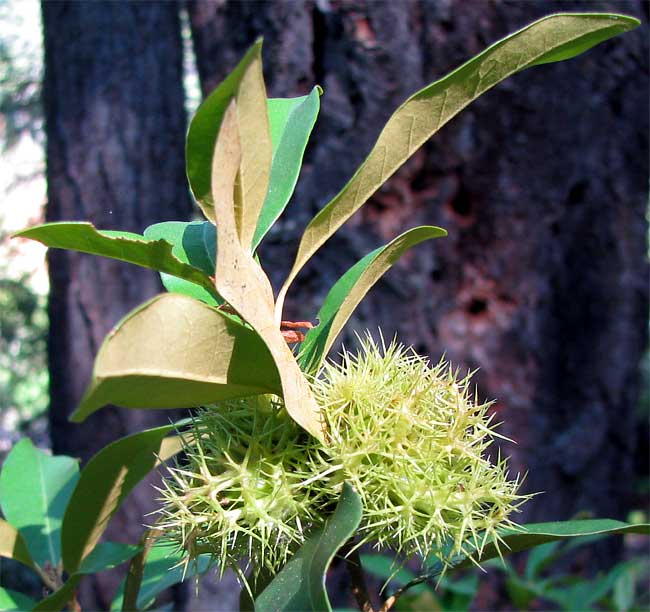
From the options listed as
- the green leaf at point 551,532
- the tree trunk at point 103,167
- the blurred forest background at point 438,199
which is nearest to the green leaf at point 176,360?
the green leaf at point 551,532

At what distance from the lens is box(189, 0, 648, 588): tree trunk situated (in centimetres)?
209

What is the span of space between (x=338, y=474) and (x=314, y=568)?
0.10m

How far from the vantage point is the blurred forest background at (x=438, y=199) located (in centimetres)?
209

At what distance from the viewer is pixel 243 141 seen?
450 mm

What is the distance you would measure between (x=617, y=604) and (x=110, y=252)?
171cm

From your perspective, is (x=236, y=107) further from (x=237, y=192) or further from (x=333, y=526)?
(x=333, y=526)

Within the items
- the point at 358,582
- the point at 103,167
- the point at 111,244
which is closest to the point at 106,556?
the point at 358,582

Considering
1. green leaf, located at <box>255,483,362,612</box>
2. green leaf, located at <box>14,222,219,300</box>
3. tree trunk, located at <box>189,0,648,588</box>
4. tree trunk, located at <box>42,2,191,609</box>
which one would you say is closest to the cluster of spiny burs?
green leaf, located at <box>255,483,362,612</box>

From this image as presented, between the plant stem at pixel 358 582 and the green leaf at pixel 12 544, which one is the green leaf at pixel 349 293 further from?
the green leaf at pixel 12 544

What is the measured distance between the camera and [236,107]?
1.36ft

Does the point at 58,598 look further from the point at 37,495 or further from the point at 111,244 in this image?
the point at 111,244

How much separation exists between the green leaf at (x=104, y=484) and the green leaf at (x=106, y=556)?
0.04 m

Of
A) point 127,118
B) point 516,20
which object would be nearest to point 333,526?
point 516,20

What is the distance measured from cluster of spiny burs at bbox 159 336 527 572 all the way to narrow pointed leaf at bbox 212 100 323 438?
34 mm
